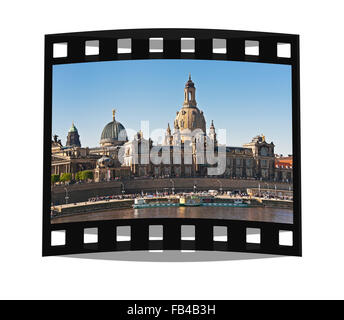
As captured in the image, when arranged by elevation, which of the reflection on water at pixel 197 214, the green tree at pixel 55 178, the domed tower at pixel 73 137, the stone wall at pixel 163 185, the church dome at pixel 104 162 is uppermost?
the domed tower at pixel 73 137

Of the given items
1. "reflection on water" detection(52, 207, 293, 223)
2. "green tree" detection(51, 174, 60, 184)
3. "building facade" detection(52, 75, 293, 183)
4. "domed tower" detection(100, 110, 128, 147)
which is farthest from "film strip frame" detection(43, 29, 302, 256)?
"domed tower" detection(100, 110, 128, 147)

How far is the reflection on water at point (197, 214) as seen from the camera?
16891 millimetres

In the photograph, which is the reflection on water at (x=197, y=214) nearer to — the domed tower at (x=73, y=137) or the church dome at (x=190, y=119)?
the domed tower at (x=73, y=137)

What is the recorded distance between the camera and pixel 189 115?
Result: 60.5ft

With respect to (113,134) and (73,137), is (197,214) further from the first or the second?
(73,137)

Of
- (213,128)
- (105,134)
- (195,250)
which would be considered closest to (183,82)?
(213,128)

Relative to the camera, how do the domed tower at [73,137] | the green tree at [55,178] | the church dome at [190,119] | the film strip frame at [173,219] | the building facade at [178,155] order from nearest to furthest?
the film strip frame at [173,219] → the green tree at [55,178] → the domed tower at [73,137] → the building facade at [178,155] → the church dome at [190,119]

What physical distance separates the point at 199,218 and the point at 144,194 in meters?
2.55

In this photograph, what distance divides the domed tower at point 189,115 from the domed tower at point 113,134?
211cm

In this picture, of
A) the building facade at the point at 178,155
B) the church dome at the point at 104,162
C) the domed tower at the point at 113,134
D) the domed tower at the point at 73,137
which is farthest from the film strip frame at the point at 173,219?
the church dome at the point at 104,162

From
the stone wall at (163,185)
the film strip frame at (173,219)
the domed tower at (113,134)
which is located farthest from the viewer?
the stone wall at (163,185)

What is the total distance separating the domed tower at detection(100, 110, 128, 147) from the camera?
1756 centimetres

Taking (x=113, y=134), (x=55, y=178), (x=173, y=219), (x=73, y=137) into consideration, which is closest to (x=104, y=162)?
(x=113, y=134)

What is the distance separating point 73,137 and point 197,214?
5.11m
